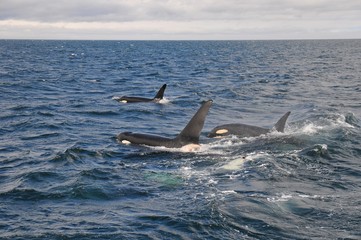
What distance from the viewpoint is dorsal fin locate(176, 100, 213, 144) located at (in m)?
20.0

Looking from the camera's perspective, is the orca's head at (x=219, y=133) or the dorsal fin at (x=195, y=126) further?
the orca's head at (x=219, y=133)

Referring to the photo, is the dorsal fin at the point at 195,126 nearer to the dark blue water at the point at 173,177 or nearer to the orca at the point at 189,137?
the orca at the point at 189,137

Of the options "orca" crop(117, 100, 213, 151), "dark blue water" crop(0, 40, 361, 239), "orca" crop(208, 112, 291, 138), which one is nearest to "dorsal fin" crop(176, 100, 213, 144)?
"orca" crop(117, 100, 213, 151)

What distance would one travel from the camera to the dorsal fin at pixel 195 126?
65.5 feet

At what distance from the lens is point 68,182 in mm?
16047

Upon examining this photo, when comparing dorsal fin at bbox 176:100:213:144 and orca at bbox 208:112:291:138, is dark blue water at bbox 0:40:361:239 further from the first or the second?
dorsal fin at bbox 176:100:213:144

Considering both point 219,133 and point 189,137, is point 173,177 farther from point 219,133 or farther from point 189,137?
point 219,133

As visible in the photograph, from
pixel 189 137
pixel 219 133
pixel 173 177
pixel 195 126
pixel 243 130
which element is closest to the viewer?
pixel 173 177

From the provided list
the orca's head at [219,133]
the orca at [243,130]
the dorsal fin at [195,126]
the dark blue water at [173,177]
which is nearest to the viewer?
the dark blue water at [173,177]

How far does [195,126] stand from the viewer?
20.1 m

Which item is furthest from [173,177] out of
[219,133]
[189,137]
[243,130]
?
[243,130]

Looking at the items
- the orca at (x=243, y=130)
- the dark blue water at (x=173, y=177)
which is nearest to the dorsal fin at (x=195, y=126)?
the dark blue water at (x=173, y=177)

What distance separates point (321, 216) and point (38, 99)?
2978 centimetres

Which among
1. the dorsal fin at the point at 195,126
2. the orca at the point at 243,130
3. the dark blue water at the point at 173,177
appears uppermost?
the dorsal fin at the point at 195,126
